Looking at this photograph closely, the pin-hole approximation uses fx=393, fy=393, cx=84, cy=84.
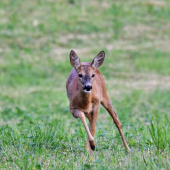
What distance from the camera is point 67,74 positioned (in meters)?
15.7

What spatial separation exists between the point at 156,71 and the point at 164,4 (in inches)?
346

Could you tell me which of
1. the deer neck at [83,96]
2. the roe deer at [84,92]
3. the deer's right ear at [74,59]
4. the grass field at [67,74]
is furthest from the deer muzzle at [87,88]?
the grass field at [67,74]

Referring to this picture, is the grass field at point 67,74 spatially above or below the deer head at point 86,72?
below

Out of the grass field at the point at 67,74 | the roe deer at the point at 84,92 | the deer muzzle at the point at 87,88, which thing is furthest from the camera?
the roe deer at the point at 84,92

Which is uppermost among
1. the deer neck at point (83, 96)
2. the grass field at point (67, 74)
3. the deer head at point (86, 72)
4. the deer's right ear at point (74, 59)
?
the deer's right ear at point (74, 59)

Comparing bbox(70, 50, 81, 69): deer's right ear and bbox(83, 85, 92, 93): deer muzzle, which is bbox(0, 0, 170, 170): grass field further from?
bbox(70, 50, 81, 69): deer's right ear

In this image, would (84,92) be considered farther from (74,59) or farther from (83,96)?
(74,59)

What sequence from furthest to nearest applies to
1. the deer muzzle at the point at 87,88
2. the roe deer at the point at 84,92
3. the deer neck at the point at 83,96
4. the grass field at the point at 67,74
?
the deer neck at the point at 83,96, the roe deer at the point at 84,92, the deer muzzle at the point at 87,88, the grass field at the point at 67,74

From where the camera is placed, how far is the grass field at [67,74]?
4.62m

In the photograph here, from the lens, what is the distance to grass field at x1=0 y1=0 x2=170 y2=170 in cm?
462

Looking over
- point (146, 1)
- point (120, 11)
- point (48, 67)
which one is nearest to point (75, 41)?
point (48, 67)

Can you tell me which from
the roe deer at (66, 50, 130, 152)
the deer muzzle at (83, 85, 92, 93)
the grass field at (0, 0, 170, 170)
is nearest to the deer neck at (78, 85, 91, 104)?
the roe deer at (66, 50, 130, 152)

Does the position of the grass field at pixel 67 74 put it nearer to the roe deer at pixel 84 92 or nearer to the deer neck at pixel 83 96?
the roe deer at pixel 84 92

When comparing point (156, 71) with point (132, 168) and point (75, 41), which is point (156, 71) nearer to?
point (75, 41)
